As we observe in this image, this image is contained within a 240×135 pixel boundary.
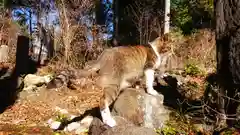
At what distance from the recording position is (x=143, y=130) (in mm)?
5516

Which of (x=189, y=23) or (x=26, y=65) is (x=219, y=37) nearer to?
(x=26, y=65)

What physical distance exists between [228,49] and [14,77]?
6.94 meters

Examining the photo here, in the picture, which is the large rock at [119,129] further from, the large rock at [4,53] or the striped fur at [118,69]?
the large rock at [4,53]

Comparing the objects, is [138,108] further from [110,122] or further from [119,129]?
[119,129]

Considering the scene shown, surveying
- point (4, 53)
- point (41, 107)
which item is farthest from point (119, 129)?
point (4, 53)

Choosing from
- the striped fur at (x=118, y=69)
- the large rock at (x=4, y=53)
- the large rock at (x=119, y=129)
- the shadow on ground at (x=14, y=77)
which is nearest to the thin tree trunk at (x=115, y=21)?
the large rock at (x=4, y=53)

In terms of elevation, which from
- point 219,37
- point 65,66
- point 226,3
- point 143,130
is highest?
point 226,3

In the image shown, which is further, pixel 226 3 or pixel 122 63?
pixel 122 63

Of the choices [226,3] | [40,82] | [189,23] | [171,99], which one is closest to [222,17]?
[226,3]

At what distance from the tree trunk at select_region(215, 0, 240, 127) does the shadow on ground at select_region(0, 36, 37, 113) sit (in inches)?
211

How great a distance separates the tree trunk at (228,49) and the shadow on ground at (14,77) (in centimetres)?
537

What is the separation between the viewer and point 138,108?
642 cm

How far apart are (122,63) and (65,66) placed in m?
5.41

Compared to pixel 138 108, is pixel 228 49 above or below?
above
